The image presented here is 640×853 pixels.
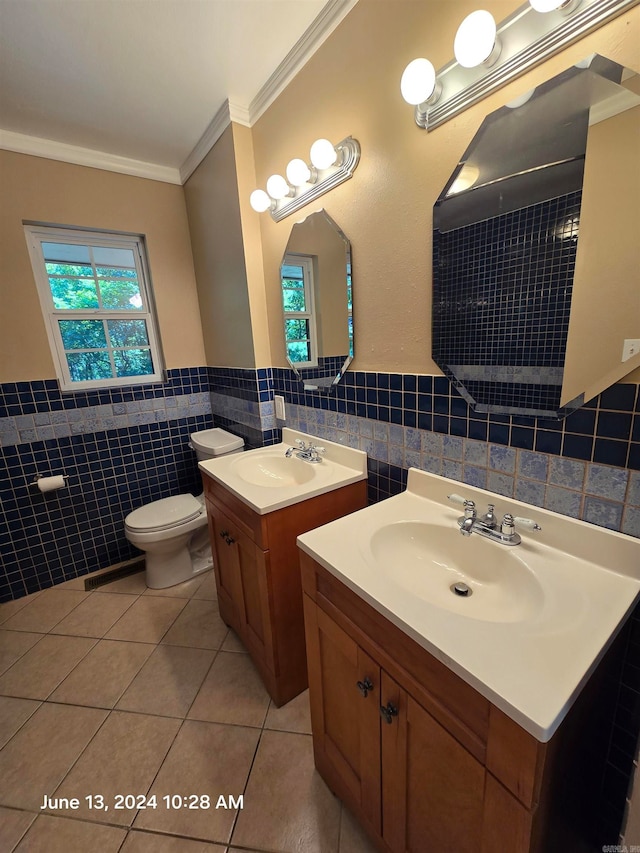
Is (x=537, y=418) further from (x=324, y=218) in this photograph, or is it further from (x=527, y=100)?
(x=324, y=218)

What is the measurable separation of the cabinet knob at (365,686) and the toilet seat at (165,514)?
144cm

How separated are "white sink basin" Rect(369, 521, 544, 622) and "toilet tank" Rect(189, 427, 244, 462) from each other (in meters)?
1.29

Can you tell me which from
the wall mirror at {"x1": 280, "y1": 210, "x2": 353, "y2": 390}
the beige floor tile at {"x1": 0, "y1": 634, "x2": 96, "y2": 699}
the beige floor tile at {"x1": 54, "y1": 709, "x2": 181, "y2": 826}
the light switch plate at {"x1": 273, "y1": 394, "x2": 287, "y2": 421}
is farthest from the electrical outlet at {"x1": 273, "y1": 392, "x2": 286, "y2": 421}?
the beige floor tile at {"x1": 0, "y1": 634, "x2": 96, "y2": 699}

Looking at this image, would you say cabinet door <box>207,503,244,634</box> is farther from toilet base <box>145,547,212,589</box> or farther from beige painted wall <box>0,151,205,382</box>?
beige painted wall <box>0,151,205,382</box>

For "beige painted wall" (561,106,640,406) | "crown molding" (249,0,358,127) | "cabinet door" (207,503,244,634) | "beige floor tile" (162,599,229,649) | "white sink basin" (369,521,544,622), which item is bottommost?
"beige floor tile" (162,599,229,649)

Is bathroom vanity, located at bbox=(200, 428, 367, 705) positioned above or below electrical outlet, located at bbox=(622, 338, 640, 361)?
below

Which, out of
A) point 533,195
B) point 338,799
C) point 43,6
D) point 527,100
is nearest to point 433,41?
point 527,100

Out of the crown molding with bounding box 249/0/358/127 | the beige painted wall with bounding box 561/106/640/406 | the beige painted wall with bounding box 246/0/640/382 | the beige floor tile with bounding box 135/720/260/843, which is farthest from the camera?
the crown molding with bounding box 249/0/358/127

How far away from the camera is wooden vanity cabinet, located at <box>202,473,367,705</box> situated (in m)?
1.19

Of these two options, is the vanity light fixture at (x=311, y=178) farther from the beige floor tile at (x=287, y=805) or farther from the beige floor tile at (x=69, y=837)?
the beige floor tile at (x=69, y=837)

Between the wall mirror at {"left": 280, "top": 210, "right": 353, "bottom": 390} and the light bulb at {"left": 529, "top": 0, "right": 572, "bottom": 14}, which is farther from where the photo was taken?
the wall mirror at {"left": 280, "top": 210, "right": 353, "bottom": 390}

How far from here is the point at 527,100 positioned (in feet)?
2.55

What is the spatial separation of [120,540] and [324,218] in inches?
88.6

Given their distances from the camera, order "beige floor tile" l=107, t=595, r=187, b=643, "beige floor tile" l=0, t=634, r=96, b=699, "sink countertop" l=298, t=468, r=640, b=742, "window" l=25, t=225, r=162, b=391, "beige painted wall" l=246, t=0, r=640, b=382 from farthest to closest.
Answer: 1. "window" l=25, t=225, r=162, b=391
2. "beige floor tile" l=107, t=595, r=187, b=643
3. "beige floor tile" l=0, t=634, r=96, b=699
4. "beige painted wall" l=246, t=0, r=640, b=382
5. "sink countertop" l=298, t=468, r=640, b=742
